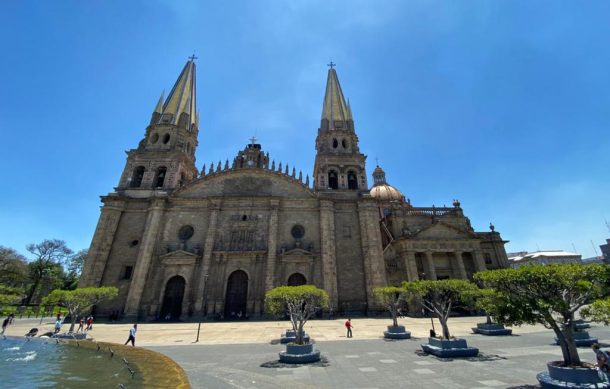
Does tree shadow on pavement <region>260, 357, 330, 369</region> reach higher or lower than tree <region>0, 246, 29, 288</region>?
lower

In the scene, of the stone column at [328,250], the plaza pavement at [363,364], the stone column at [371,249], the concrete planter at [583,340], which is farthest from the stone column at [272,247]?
the concrete planter at [583,340]

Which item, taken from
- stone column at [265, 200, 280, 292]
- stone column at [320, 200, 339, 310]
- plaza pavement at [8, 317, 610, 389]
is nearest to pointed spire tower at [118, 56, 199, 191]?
stone column at [265, 200, 280, 292]

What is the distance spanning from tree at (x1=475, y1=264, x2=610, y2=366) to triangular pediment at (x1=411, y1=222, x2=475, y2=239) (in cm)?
2488

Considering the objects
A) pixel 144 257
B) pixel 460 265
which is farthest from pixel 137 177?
pixel 460 265

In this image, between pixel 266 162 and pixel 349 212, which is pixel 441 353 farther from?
pixel 266 162

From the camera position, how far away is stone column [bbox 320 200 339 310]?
2693 cm

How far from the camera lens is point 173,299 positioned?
2734 cm

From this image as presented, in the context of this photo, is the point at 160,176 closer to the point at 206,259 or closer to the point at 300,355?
the point at 206,259

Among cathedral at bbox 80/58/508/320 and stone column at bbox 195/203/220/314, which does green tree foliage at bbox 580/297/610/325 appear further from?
stone column at bbox 195/203/220/314

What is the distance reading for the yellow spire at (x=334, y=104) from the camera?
4041cm

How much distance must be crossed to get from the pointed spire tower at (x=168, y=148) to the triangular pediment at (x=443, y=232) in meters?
29.8

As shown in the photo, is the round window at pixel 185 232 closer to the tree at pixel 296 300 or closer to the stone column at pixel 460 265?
the tree at pixel 296 300

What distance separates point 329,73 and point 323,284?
3488 centimetres

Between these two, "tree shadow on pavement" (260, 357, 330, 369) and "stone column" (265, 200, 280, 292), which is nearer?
"tree shadow on pavement" (260, 357, 330, 369)
